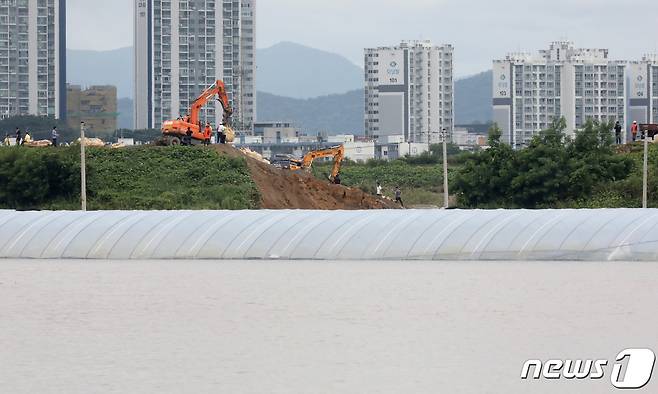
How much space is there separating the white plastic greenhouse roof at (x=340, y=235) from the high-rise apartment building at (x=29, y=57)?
12358cm

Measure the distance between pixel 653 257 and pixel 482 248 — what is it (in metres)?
3.88

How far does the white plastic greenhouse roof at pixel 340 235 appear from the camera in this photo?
3428cm

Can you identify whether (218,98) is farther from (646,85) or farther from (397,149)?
(646,85)

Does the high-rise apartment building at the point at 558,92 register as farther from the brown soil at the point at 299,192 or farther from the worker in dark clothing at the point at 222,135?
the brown soil at the point at 299,192

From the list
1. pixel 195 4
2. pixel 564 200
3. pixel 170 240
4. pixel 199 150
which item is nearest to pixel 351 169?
pixel 199 150

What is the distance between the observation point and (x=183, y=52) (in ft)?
532

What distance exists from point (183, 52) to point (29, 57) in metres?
16.4

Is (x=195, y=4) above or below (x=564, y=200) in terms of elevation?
above

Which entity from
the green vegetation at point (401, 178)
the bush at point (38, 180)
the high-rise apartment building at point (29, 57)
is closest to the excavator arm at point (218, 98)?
the bush at point (38, 180)

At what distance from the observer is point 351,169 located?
86.4 m
